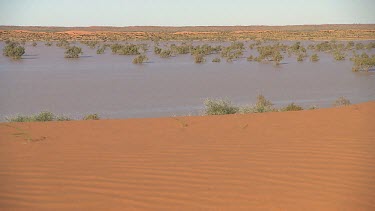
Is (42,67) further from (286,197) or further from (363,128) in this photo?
(286,197)

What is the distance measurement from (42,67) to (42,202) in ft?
86.5

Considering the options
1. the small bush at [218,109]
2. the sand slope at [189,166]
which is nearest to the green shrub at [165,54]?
the small bush at [218,109]

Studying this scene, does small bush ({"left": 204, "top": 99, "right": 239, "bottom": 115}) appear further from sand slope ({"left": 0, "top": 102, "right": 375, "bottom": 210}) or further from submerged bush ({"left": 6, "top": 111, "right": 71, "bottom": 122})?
submerged bush ({"left": 6, "top": 111, "right": 71, "bottom": 122})

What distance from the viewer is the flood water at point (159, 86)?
1733cm

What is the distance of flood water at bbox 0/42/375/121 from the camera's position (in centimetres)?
1733

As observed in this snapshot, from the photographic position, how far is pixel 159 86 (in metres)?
22.3

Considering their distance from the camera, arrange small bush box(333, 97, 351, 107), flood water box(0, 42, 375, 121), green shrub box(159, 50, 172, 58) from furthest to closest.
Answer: green shrub box(159, 50, 172, 58) < flood water box(0, 42, 375, 121) < small bush box(333, 97, 351, 107)

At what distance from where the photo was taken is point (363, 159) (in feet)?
23.4

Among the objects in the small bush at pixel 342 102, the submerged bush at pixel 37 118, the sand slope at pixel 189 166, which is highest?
the sand slope at pixel 189 166

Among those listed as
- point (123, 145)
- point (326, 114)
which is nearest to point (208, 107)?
point (326, 114)

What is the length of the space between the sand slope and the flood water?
5.33m

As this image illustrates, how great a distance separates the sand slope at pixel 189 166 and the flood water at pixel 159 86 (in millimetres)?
5332

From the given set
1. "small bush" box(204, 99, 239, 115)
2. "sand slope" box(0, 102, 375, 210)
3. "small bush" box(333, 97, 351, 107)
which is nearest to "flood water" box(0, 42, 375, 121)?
"small bush" box(333, 97, 351, 107)

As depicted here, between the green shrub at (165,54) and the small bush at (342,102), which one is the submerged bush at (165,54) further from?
the small bush at (342,102)
